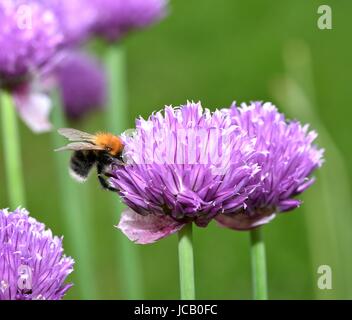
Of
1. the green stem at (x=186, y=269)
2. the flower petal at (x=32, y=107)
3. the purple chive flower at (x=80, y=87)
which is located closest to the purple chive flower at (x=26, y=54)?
the flower petal at (x=32, y=107)

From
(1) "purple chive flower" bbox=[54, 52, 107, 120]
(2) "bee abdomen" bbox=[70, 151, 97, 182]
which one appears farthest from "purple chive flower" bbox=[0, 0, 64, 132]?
(1) "purple chive flower" bbox=[54, 52, 107, 120]

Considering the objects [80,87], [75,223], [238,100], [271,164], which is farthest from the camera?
[238,100]

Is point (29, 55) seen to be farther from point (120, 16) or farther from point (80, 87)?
point (80, 87)

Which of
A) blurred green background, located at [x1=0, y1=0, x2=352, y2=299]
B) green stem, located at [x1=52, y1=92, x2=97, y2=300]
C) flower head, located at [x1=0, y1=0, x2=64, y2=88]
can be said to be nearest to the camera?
flower head, located at [x1=0, y1=0, x2=64, y2=88]

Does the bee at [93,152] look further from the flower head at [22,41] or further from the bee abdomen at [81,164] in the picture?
the flower head at [22,41]

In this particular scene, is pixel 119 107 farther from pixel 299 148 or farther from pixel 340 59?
pixel 340 59

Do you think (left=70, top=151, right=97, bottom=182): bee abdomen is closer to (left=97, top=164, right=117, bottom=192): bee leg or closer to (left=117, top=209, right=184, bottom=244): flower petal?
(left=97, top=164, right=117, bottom=192): bee leg

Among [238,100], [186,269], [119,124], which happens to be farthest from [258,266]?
[238,100]
